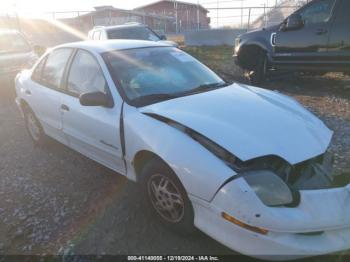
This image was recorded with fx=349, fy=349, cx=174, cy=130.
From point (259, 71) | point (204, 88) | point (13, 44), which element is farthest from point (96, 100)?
point (13, 44)

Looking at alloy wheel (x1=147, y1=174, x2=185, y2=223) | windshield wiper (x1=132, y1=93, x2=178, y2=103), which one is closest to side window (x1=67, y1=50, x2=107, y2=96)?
windshield wiper (x1=132, y1=93, x2=178, y2=103)

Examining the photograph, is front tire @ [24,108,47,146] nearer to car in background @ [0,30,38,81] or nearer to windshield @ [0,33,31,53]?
car in background @ [0,30,38,81]

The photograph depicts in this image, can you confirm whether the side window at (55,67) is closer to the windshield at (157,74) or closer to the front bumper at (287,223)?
the windshield at (157,74)

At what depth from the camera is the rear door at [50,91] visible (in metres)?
4.30

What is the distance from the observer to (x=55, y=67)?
454 centimetres

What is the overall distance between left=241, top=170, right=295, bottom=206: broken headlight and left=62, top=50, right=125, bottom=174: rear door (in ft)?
4.72

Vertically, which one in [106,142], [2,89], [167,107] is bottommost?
[2,89]

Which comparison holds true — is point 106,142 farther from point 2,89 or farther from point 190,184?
point 2,89

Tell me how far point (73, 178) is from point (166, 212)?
1.73 m

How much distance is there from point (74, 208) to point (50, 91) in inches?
63.8

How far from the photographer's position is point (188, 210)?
8.89 feet

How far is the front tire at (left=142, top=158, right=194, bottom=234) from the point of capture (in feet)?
9.00

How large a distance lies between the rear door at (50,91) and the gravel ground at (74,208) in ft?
1.67

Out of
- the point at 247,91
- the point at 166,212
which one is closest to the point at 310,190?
the point at 166,212
